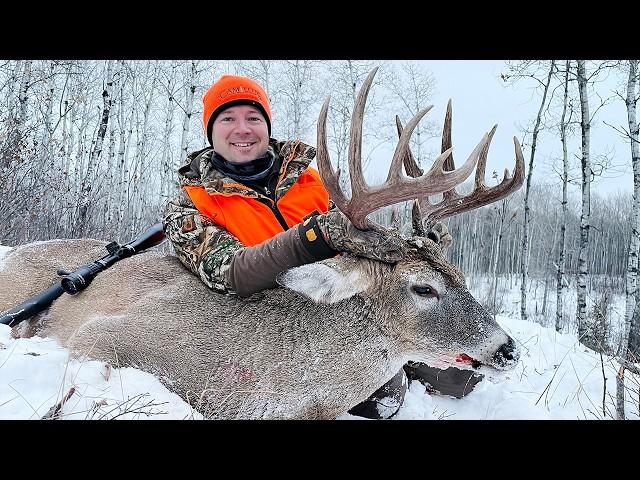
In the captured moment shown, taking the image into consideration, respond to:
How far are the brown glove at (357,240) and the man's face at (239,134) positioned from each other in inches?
46.0

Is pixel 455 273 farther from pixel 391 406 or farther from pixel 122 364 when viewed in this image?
pixel 122 364

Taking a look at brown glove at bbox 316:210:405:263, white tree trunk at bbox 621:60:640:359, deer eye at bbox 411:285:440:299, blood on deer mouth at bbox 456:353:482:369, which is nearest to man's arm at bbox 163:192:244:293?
brown glove at bbox 316:210:405:263

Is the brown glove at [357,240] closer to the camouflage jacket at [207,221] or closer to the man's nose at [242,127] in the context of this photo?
the camouflage jacket at [207,221]

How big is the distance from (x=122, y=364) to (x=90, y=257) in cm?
165

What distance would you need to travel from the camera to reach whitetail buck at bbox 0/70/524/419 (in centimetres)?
270

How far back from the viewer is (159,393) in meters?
2.55

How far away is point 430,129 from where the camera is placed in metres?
23.0

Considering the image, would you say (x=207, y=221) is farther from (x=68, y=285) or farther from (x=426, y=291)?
(x=426, y=291)

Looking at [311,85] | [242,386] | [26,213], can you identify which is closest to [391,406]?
[242,386]

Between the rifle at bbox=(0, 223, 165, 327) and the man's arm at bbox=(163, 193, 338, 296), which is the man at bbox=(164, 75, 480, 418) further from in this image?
the rifle at bbox=(0, 223, 165, 327)

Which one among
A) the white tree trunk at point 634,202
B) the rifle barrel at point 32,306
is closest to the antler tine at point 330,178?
the rifle barrel at point 32,306

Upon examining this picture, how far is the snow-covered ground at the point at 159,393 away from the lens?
2.17m

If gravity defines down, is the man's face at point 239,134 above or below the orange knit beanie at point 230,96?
below
